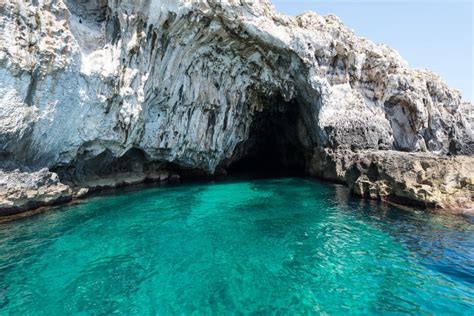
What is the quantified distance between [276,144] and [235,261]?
27527 millimetres

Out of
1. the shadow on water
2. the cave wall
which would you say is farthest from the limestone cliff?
the shadow on water

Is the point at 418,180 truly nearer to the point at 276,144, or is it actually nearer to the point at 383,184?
the point at 383,184

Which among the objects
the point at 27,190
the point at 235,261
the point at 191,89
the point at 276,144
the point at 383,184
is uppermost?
the point at 191,89

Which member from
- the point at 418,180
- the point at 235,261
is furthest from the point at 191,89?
the point at 418,180

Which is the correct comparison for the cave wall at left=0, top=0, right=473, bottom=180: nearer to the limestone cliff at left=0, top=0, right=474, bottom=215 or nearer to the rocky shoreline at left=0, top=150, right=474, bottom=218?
the limestone cliff at left=0, top=0, right=474, bottom=215

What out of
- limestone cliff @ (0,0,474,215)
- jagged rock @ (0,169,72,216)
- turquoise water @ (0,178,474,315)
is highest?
limestone cliff @ (0,0,474,215)

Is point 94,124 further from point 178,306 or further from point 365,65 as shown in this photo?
point 365,65

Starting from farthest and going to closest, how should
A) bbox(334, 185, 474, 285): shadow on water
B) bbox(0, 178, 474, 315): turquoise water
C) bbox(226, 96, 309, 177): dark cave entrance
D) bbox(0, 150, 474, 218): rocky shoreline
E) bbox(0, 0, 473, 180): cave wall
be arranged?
bbox(226, 96, 309, 177): dark cave entrance
bbox(0, 150, 474, 218): rocky shoreline
bbox(0, 0, 473, 180): cave wall
bbox(334, 185, 474, 285): shadow on water
bbox(0, 178, 474, 315): turquoise water

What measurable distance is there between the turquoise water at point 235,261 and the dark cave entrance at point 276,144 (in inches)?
547

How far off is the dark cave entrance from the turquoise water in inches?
547

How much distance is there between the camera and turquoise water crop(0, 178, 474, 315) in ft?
25.7

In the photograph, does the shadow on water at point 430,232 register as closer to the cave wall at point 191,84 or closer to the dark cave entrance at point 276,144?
the cave wall at point 191,84

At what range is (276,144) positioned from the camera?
3678 cm

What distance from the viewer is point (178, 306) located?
763cm
